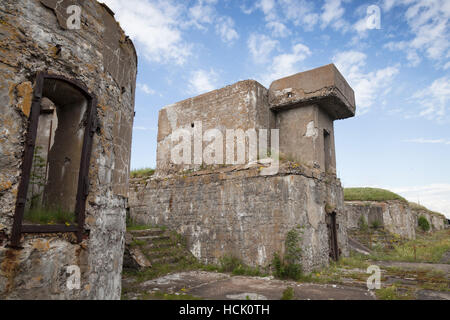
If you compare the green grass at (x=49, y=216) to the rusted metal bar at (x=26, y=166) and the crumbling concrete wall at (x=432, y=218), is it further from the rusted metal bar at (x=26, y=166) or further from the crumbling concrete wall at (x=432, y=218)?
the crumbling concrete wall at (x=432, y=218)

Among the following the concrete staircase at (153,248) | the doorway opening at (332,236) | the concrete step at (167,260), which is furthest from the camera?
the doorway opening at (332,236)

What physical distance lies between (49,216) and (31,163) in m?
0.71

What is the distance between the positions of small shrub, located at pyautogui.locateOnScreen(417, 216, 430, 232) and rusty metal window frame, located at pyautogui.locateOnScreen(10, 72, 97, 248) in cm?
2180

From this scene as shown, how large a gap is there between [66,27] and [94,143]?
60.0 inches

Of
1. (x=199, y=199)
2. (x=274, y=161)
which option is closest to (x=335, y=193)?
(x=274, y=161)

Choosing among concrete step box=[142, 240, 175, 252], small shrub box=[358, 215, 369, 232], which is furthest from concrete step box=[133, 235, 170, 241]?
small shrub box=[358, 215, 369, 232]

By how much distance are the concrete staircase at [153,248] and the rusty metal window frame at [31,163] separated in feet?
11.8

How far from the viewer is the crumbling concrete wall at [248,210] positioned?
285 inches

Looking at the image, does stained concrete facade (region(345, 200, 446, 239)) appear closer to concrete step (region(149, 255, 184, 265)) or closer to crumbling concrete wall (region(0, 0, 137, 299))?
concrete step (region(149, 255, 184, 265))

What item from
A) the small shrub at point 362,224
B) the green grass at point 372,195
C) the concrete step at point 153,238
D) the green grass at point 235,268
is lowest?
the green grass at point 235,268

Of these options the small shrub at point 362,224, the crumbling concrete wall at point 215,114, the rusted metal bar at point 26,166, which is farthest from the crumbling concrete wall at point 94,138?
the small shrub at point 362,224

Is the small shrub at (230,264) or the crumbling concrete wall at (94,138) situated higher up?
the crumbling concrete wall at (94,138)

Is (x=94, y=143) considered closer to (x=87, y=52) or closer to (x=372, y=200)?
(x=87, y=52)

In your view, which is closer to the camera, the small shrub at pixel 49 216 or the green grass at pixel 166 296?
the small shrub at pixel 49 216
